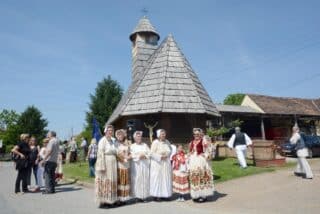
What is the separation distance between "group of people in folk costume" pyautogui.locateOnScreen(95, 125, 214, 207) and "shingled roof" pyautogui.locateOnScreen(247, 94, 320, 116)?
27.5 metres

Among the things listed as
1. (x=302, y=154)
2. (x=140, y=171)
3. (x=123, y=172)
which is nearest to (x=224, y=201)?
(x=140, y=171)

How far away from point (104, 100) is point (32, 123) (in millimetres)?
19396

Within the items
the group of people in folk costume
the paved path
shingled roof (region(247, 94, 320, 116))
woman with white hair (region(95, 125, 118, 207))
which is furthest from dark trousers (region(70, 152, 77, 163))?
shingled roof (region(247, 94, 320, 116))

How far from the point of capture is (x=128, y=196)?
29.5 feet

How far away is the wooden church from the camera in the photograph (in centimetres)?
1812

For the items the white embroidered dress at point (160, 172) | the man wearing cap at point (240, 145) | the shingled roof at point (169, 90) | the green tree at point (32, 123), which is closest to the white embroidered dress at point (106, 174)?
the white embroidered dress at point (160, 172)

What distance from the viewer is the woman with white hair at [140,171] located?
925 cm

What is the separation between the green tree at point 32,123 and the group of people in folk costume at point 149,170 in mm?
47976

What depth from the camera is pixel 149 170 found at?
31.4ft

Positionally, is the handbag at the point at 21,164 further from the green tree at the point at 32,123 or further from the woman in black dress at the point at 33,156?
the green tree at the point at 32,123

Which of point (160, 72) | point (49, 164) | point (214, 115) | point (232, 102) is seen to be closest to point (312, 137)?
point (214, 115)

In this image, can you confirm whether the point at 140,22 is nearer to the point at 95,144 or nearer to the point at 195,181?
the point at 95,144

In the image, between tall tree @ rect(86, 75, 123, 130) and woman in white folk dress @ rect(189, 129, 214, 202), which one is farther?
tall tree @ rect(86, 75, 123, 130)

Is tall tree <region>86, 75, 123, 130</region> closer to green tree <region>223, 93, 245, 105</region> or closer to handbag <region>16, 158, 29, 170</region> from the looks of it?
handbag <region>16, 158, 29, 170</region>
